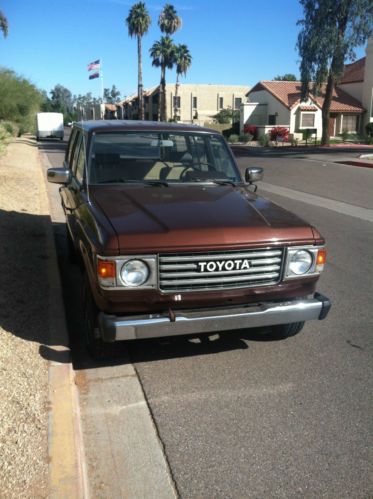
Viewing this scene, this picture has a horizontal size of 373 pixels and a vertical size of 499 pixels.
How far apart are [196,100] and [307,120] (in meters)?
31.8

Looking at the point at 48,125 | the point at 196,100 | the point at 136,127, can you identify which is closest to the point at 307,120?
the point at 48,125

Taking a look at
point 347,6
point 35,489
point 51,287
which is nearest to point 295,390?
point 35,489

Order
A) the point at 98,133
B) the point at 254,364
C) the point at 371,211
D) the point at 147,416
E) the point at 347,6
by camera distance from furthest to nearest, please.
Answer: the point at 347,6
the point at 371,211
the point at 98,133
the point at 254,364
the point at 147,416

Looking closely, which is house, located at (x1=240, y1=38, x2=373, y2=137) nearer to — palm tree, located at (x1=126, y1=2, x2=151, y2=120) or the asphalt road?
palm tree, located at (x1=126, y1=2, x2=151, y2=120)

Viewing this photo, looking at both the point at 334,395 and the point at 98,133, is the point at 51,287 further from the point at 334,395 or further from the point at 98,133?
the point at 334,395

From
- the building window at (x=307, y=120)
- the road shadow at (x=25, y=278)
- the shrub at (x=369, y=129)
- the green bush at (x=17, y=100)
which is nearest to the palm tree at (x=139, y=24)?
the green bush at (x=17, y=100)

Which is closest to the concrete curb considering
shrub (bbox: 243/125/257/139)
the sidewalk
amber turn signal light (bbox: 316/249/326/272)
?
the sidewalk

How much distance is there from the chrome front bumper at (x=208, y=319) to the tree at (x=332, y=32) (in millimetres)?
33077

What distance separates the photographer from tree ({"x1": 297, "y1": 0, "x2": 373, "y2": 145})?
3234 centimetres

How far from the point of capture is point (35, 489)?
2535mm

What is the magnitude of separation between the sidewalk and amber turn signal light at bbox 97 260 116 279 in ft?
Result: 2.71

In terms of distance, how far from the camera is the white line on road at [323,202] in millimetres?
10817

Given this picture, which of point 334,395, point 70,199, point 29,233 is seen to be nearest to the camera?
point 334,395

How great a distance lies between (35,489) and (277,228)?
232 centimetres
